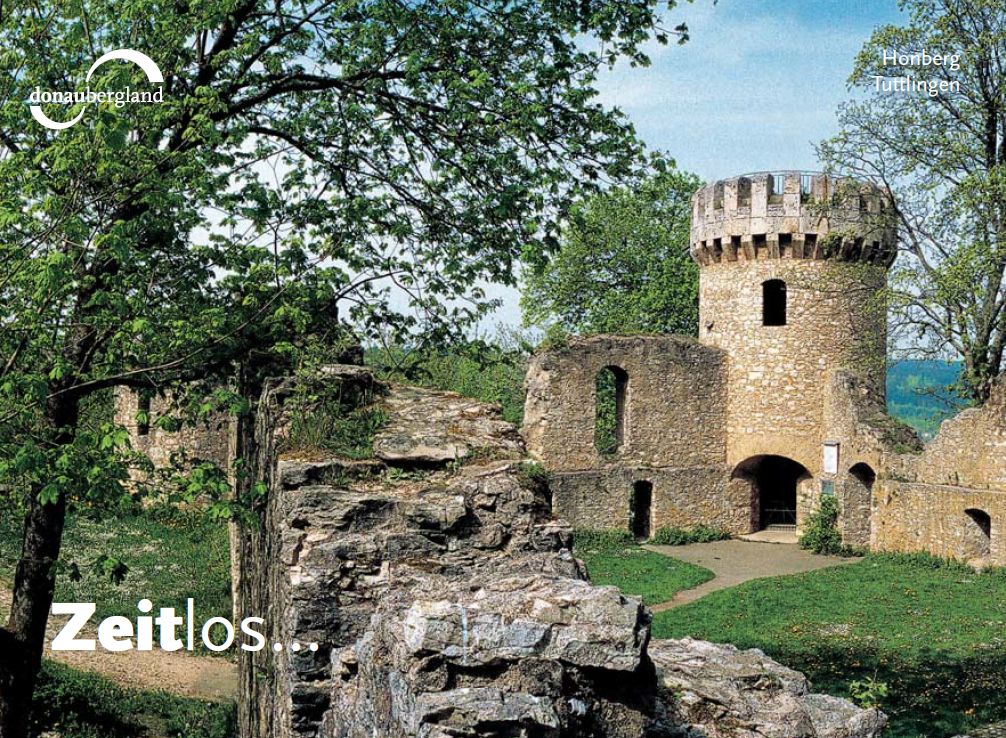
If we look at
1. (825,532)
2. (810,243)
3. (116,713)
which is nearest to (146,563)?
(116,713)

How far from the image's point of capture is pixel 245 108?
10383 mm

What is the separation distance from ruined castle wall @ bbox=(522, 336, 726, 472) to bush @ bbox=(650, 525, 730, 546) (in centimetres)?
159

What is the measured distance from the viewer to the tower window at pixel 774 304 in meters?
25.5

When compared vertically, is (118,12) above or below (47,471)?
above

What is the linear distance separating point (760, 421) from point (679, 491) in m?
2.66

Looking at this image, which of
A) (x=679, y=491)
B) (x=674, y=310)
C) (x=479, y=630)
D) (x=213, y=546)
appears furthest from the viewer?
(x=674, y=310)

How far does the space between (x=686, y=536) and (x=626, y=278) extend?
33.1ft

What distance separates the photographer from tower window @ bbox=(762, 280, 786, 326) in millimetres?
25453

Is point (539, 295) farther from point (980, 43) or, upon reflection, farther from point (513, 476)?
point (513, 476)

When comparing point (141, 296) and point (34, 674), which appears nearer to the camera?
point (141, 296)

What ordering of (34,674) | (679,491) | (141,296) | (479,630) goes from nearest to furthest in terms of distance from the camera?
(479,630) < (141,296) < (34,674) < (679,491)

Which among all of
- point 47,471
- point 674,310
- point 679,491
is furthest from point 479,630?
point 674,310

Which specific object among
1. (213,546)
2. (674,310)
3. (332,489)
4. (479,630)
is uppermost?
(674,310)

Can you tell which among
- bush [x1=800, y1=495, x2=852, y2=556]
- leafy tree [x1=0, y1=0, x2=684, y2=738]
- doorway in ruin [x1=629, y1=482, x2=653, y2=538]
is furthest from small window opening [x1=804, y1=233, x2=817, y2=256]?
leafy tree [x1=0, y1=0, x2=684, y2=738]
